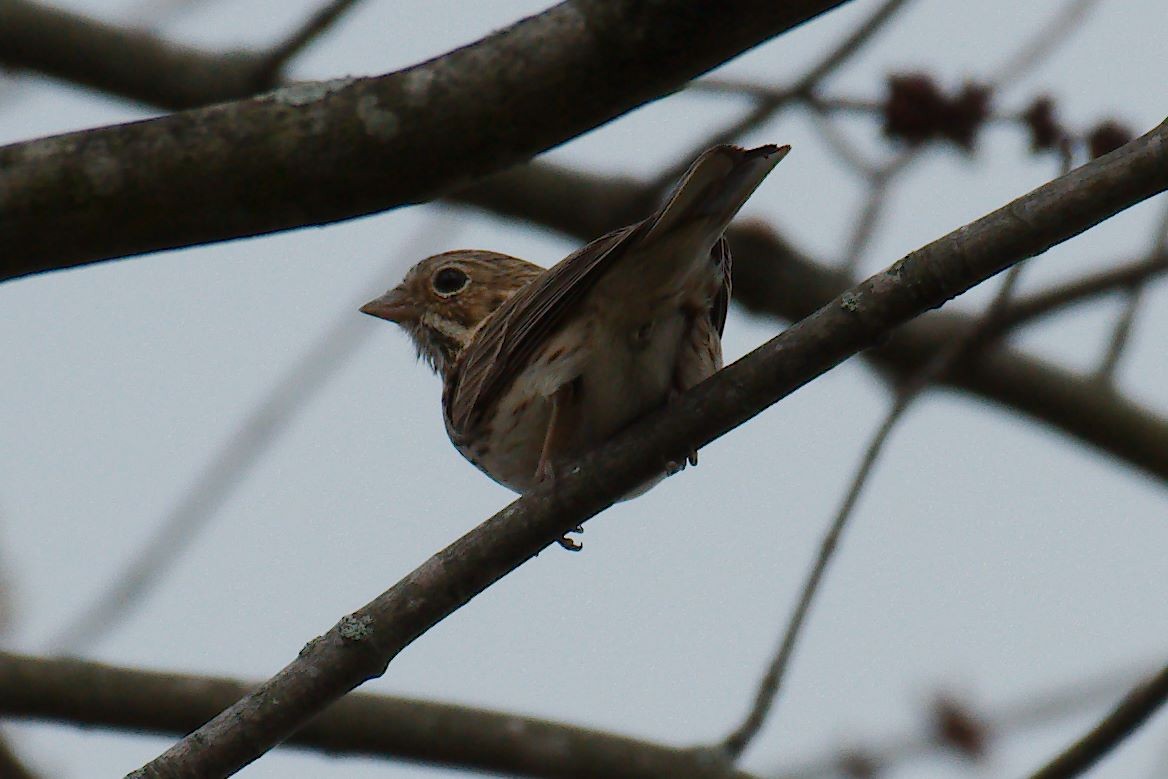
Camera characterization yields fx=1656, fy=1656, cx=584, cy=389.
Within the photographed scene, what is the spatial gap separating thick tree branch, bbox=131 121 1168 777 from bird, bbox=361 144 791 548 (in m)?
0.56

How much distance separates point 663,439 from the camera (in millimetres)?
3518

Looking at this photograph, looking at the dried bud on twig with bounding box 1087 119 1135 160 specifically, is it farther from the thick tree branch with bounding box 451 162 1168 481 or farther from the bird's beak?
the bird's beak

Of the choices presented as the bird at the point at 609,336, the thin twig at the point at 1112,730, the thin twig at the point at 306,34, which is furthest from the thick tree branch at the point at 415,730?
the thin twig at the point at 306,34

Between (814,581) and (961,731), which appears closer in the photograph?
(814,581)

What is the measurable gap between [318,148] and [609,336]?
0.97 m

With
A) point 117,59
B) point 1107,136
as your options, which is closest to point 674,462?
point 1107,136

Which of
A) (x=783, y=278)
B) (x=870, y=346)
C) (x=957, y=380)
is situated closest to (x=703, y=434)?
(x=870, y=346)

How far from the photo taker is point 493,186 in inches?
266

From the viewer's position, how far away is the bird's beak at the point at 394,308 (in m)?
6.19

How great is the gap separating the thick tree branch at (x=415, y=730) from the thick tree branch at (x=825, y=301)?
222 cm

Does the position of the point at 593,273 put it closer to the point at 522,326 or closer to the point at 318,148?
the point at 522,326

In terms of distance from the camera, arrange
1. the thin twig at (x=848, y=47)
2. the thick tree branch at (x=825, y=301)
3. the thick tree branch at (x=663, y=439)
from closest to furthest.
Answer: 1. the thick tree branch at (x=663, y=439)
2. the thin twig at (x=848, y=47)
3. the thick tree branch at (x=825, y=301)

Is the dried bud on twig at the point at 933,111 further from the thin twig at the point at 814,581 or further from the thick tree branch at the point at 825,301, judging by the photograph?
the thick tree branch at the point at 825,301

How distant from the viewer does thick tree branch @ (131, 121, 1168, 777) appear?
3.04 metres
